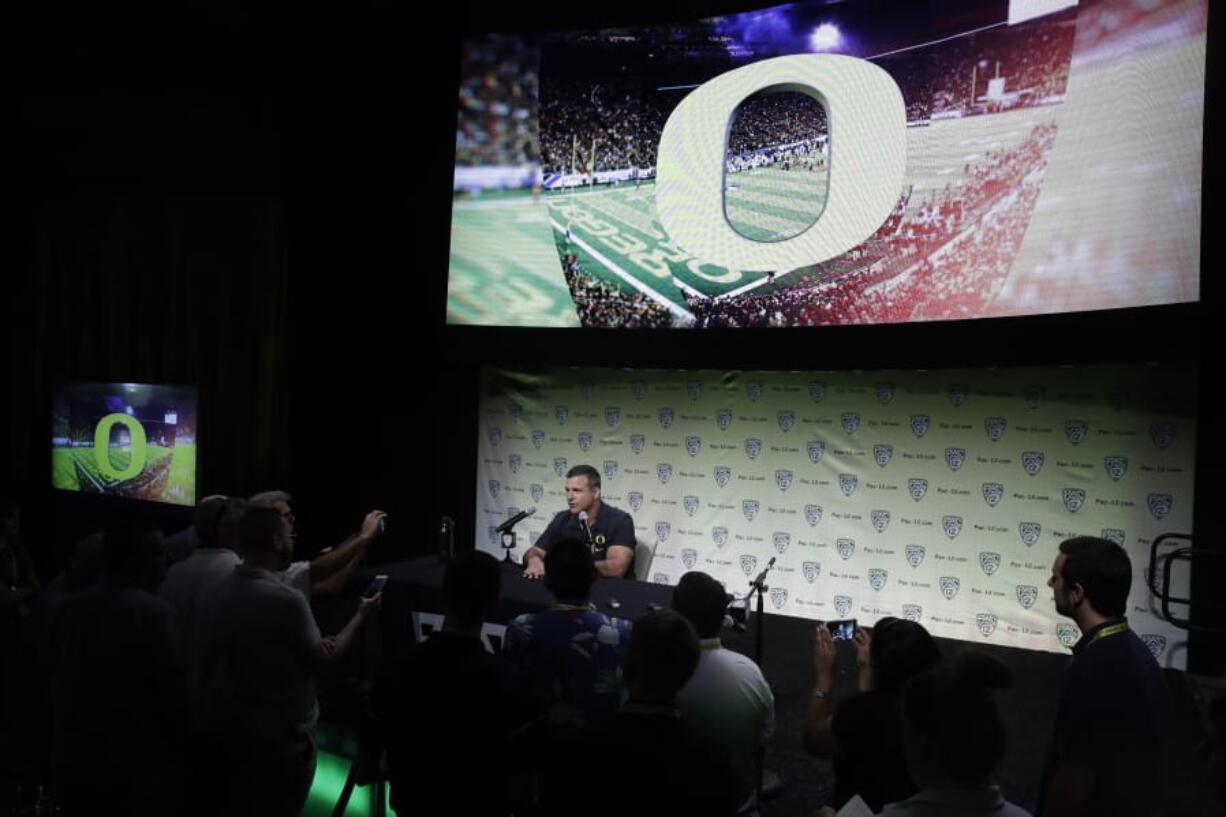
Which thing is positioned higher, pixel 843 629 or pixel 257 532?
pixel 257 532

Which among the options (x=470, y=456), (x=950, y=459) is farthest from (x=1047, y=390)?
(x=470, y=456)

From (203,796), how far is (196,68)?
233 inches

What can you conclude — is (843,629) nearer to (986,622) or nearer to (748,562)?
(986,622)

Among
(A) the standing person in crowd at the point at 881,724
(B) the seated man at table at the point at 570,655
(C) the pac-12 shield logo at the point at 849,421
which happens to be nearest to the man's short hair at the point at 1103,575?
(A) the standing person in crowd at the point at 881,724

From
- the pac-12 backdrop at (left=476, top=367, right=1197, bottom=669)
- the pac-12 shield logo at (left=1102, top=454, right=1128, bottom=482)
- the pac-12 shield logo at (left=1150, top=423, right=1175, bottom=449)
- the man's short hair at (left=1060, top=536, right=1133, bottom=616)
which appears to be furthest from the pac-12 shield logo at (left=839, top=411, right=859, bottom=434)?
the man's short hair at (left=1060, top=536, right=1133, bottom=616)

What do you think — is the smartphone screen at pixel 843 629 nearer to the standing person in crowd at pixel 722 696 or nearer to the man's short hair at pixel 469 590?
the standing person in crowd at pixel 722 696

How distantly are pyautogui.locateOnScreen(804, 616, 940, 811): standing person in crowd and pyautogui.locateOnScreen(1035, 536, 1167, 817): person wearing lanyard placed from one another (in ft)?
1.33

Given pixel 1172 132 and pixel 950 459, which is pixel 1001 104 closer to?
pixel 1172 132

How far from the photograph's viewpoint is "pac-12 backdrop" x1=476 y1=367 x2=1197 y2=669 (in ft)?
16.6

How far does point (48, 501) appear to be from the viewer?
26.2ft

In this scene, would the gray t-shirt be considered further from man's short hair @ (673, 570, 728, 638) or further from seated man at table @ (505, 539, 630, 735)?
man's short hair @ (673, 570, 728, 638)

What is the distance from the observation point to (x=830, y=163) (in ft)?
16.2

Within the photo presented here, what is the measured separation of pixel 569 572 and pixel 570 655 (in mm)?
214

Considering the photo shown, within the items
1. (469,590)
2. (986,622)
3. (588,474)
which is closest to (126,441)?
(588,474)
